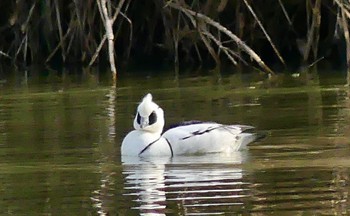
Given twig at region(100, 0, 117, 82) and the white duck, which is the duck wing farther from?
twig at region(100, 0, 117, 82)

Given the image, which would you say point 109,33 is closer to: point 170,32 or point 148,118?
point 170,32

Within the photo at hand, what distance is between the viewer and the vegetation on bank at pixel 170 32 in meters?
17.8

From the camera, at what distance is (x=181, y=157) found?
898cm

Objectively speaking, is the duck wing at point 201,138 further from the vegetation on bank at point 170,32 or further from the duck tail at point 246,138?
the vegetation on bank at point 170,32

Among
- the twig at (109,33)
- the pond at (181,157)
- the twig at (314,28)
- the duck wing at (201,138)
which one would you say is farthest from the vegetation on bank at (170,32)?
the duck wing at (201,138)

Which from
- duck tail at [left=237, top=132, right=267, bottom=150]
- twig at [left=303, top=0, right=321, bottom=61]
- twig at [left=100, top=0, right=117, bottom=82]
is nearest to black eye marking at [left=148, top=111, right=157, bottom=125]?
duck tail at [left=237, top=132, right=267, bottom=150]

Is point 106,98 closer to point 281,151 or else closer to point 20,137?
point 20,137

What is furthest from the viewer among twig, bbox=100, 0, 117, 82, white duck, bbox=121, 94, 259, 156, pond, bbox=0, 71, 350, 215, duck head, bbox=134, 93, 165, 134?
twig, bbox=100, 0, 117, 82

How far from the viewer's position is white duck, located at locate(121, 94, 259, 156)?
9.06 metres

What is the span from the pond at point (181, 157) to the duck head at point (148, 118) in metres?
0.28

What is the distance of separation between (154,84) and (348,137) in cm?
594

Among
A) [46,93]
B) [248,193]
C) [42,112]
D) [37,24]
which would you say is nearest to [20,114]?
[42,112]

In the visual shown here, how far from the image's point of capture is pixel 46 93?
14.5 meters

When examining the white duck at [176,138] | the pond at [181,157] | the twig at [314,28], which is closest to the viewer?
the pond at [181,157]
